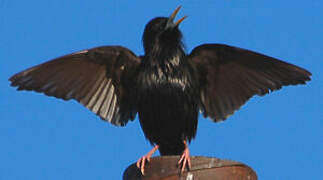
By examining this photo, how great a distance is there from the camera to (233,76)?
7336 millimetres

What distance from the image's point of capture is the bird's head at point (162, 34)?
732 centimetres

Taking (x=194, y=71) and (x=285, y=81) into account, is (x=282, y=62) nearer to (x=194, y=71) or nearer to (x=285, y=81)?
(x=285, y=81)

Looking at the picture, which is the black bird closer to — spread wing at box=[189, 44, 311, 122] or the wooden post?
spread wing at box=[189, 44, 311, 122]

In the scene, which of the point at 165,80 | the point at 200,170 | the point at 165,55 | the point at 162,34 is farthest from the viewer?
the point at 162,34

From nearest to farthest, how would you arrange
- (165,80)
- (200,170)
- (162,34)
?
1. (200,170)
2. (165,80)
3. (162,34)

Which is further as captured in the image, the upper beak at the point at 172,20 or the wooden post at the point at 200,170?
the upper beak at the point at 172,20

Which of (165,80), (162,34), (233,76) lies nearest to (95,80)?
(165,80)

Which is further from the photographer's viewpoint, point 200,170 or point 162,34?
point 162,34

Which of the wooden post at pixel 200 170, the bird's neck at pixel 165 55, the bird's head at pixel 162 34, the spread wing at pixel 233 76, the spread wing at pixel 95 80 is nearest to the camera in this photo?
the wooden post at pixel 200 170

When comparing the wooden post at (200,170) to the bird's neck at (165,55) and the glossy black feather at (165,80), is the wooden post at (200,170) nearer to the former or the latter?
the glossy black feather at (165,80)

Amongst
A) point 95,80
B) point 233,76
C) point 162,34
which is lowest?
point 233,76

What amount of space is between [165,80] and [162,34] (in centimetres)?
66

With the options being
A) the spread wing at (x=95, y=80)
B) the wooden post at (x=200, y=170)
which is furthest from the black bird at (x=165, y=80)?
the wooden post at (x=200, y=170)

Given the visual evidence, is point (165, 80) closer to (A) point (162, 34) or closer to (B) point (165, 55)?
(B) point (165, 55)
